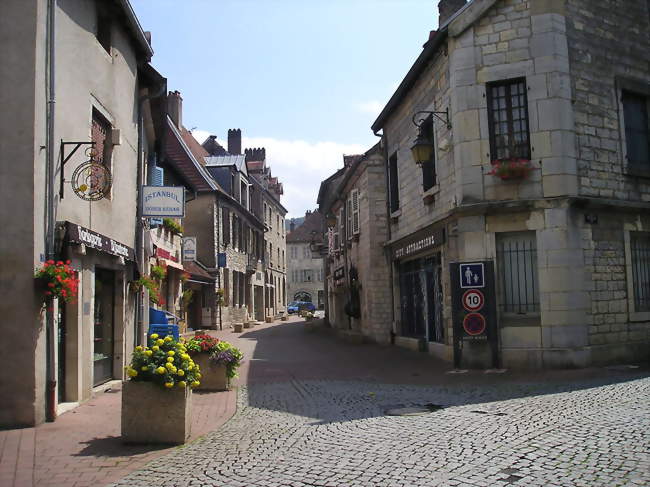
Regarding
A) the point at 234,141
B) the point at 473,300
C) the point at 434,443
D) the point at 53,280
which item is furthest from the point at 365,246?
the point at 234,141

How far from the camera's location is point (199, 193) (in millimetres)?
27016

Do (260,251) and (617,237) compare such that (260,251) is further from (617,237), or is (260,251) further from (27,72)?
(27,72)

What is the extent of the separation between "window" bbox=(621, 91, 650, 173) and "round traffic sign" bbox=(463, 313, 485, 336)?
4452 mm

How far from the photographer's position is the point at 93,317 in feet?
32.0

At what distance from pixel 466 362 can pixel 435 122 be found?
5.11 metres

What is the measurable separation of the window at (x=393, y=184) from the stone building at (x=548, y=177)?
13.8ft

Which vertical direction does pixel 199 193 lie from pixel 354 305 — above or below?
above

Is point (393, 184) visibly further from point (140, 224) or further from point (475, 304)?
point (140, 224)

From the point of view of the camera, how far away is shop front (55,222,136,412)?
28.3 feet

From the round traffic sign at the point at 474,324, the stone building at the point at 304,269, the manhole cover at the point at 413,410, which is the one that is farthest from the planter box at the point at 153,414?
the stone building at the point at 304,269

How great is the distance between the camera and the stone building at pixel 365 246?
17984 millimetres

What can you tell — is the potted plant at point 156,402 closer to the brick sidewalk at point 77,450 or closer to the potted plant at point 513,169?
the brick sidewalk at point 77,450

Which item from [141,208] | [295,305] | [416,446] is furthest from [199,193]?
[295,305]

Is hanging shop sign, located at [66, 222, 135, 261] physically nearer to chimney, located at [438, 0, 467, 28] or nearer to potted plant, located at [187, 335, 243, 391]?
potted plant, located at [187, 335, 243, 391]
